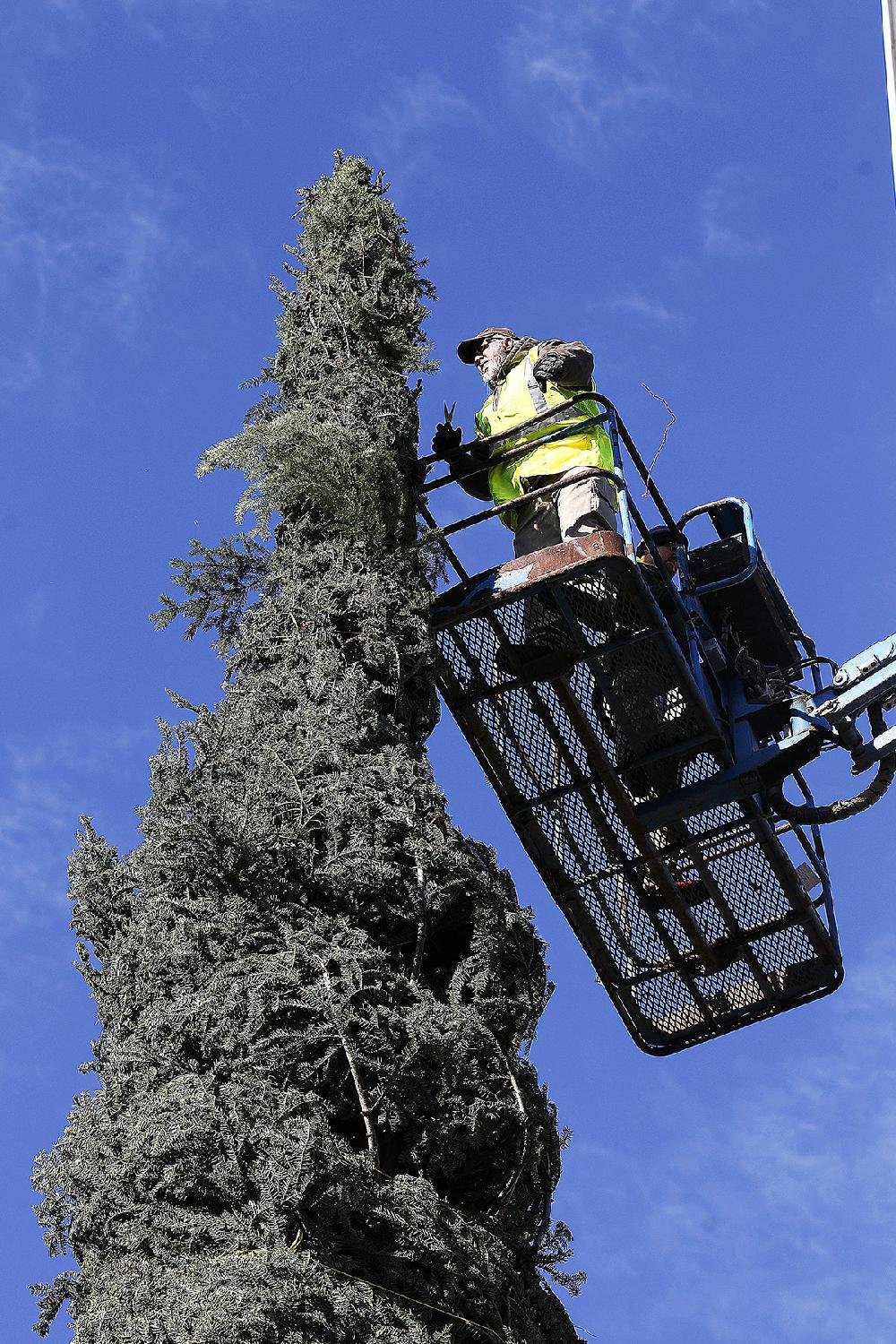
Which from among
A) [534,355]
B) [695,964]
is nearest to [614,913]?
[695,964]

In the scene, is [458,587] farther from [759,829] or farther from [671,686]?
[759,829]

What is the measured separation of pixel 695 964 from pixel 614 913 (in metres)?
0.56

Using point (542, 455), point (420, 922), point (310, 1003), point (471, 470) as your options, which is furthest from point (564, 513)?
point (310, 1003)

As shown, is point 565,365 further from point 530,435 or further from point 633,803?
point 633,803

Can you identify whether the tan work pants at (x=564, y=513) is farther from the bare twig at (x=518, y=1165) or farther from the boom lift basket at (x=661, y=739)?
the bare twig at (x=518, y=1165)

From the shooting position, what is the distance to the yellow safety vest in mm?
9641

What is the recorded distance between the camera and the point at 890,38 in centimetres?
859

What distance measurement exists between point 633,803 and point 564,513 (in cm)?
149

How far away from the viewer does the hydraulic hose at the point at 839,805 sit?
→ 1006cm

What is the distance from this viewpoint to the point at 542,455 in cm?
972

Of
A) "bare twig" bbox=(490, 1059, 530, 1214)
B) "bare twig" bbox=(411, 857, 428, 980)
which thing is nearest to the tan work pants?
"bare twig" bbox=(411, 857, 428, 980)

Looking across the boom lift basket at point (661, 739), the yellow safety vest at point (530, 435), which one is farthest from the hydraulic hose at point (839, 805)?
the yellow safety vest at point (530, 435)

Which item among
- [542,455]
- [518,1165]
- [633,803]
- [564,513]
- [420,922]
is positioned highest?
[542,455]

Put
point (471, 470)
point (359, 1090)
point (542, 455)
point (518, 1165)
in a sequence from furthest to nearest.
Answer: point (471, 470)
point (542, 455)
point (518, 1165)
point (359, 1090)
